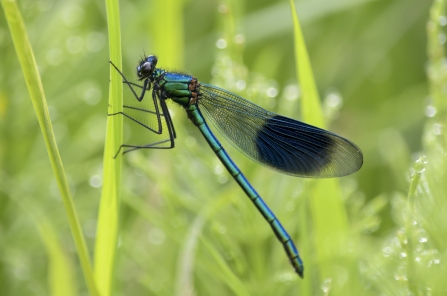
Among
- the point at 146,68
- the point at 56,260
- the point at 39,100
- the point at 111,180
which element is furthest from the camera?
the point at 146,68

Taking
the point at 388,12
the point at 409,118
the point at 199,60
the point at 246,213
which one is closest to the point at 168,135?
the point at 246,213

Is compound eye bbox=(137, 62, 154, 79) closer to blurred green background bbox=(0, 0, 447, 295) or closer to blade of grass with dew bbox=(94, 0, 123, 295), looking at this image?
blurred green background bbox=(0, 0, 447, 295)

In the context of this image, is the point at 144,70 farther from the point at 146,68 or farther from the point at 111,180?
the point at 111,180

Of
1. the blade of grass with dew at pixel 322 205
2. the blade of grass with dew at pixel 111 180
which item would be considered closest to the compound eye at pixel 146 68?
the blade of grass with dew at pixel 322 205

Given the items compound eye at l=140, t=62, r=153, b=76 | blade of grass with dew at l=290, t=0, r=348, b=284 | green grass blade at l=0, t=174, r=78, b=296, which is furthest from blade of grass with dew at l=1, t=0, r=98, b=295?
compound eye at l=140, t=62, r=153, b=76

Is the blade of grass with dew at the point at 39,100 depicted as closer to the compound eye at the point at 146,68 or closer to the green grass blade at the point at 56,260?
the green grass blade at the point at 56,260

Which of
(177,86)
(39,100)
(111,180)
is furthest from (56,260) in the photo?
(177,86)

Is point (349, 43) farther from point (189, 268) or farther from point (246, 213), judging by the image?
point (189, 268)
